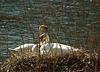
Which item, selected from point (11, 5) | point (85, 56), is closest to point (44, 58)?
point (85, 56)

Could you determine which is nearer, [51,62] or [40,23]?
[40,23]

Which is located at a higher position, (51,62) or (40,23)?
(40,23)

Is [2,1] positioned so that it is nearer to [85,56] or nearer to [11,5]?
[11,5]

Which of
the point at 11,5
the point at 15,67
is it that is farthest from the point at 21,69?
the point at 11,5

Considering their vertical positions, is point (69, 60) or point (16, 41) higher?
point (69, 60)

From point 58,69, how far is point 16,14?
12.0 m

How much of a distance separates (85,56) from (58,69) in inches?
23.7

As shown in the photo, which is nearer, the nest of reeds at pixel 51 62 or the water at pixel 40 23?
the water at pixel 40 23

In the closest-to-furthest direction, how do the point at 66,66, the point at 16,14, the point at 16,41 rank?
the point at 66,66 < the point at 16,41 < the point at 16,14

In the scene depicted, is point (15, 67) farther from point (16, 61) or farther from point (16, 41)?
point (16, 41)

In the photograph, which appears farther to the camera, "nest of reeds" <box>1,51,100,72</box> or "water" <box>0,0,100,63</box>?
"nest of reeds" <box>1,51,100,72</box>

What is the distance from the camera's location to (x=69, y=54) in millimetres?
5457

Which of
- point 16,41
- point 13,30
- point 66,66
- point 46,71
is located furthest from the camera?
point 13,30

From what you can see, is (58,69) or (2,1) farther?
(2,1)
